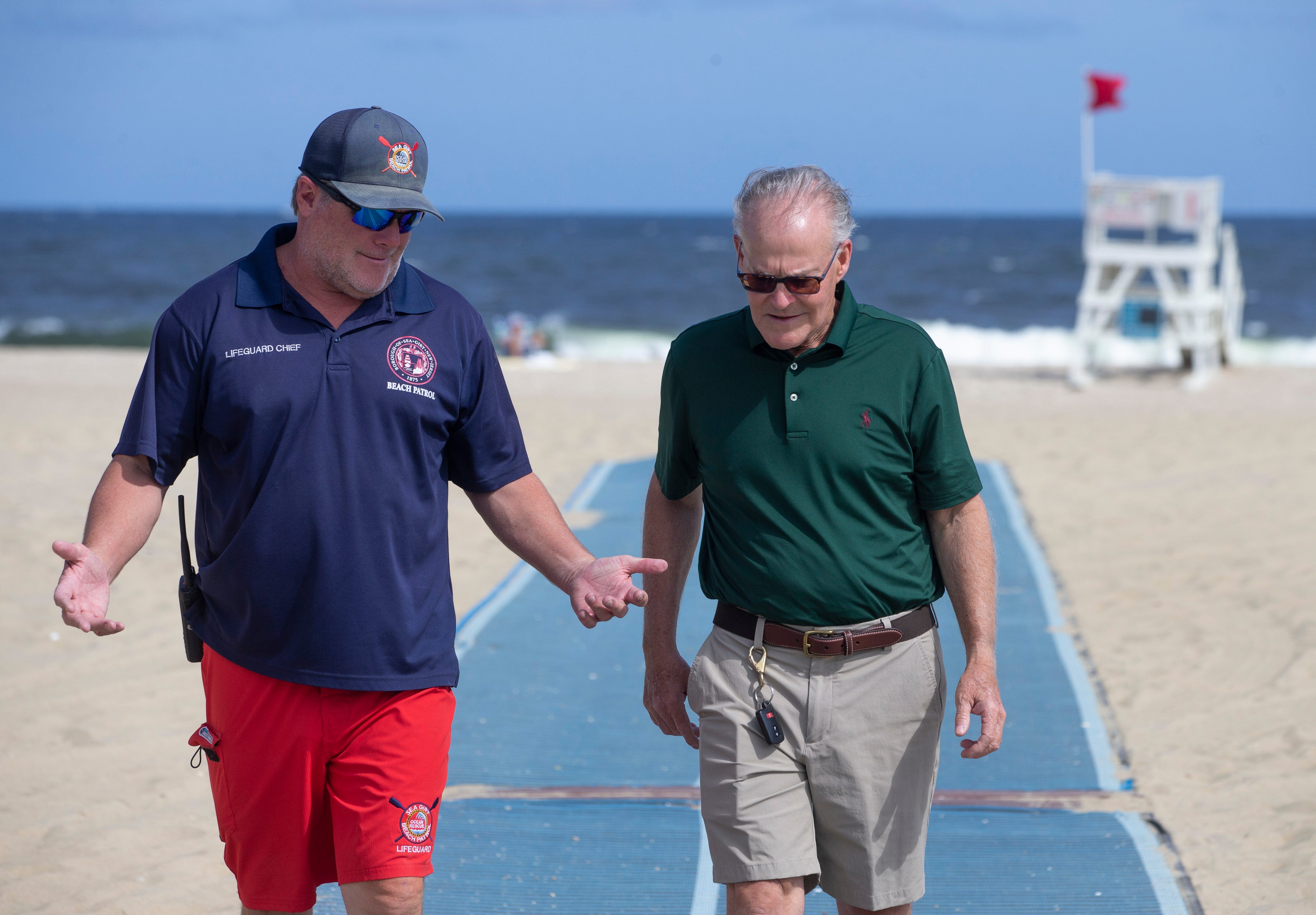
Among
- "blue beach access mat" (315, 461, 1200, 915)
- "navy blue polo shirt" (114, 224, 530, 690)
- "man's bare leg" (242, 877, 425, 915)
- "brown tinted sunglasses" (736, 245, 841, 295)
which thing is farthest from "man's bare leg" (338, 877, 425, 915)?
"brown tinted sunglasses" (736, 245, 841, 295)

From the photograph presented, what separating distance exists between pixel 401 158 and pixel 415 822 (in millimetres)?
1333

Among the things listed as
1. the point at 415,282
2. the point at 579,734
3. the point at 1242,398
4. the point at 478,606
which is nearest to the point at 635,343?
the point at 1242,398

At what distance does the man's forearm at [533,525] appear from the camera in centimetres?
276

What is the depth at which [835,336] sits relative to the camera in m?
2.59

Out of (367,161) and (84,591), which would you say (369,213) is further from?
(84,591)

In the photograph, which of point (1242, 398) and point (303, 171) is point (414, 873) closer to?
point (303, 171)

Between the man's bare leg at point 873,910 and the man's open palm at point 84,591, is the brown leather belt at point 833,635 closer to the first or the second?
the man's bare leg at point 873,910

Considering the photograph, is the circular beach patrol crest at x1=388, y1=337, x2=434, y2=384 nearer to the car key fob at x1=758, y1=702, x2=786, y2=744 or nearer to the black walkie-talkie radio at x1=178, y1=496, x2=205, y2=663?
the black walkie-talkie radio at x1=178, y1=496, x2=205, y2=663

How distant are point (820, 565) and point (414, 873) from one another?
1.02m

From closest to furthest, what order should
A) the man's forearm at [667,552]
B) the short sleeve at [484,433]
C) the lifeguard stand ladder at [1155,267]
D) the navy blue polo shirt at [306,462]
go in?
the navy blue polo shirt at [306,462]
the short sleeve at [484,433]
the man's forearm at [667,552]
the lifeguard stand ladder at [1155,267]

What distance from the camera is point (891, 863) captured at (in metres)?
2.61

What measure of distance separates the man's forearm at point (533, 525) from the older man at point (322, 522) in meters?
0.13

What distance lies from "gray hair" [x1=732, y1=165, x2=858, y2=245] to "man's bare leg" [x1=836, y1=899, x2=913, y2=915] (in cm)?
138

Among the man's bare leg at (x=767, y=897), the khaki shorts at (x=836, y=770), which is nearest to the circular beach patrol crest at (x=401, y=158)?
the khaki shorts at (x=836, y=770)
